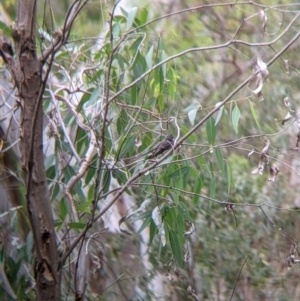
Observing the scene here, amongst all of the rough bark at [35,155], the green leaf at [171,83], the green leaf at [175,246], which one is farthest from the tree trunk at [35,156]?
the green leaf at [171,83]

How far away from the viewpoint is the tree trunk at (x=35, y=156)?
172cm

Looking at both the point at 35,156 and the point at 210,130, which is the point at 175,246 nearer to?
the point at 210,130

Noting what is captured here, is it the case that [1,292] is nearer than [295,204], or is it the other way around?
[1,292]

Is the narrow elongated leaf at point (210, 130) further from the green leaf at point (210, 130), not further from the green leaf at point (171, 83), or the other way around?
the green leaf at point (171, 83)

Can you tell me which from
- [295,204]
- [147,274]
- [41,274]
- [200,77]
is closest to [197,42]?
[200,77]

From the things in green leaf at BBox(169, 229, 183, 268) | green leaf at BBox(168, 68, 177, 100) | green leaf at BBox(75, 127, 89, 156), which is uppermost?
green leaf at BBox(168, 68, 177, 100)

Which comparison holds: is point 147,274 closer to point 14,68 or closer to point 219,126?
point 219,126

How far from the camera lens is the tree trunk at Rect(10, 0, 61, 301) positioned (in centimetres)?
172

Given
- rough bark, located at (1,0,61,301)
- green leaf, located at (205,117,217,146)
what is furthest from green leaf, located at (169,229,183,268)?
rough bark, located at (1,0,61,301)

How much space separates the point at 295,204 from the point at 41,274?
1604 mm

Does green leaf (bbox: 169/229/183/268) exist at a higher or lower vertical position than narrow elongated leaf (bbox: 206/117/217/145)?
lower

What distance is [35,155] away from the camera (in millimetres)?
1743

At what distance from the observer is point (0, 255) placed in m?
2.37

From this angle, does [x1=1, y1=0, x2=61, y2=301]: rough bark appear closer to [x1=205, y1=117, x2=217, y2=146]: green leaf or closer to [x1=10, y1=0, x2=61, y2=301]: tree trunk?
[x1=10, y1=0, x2=61, y2=301]: tree trunk
